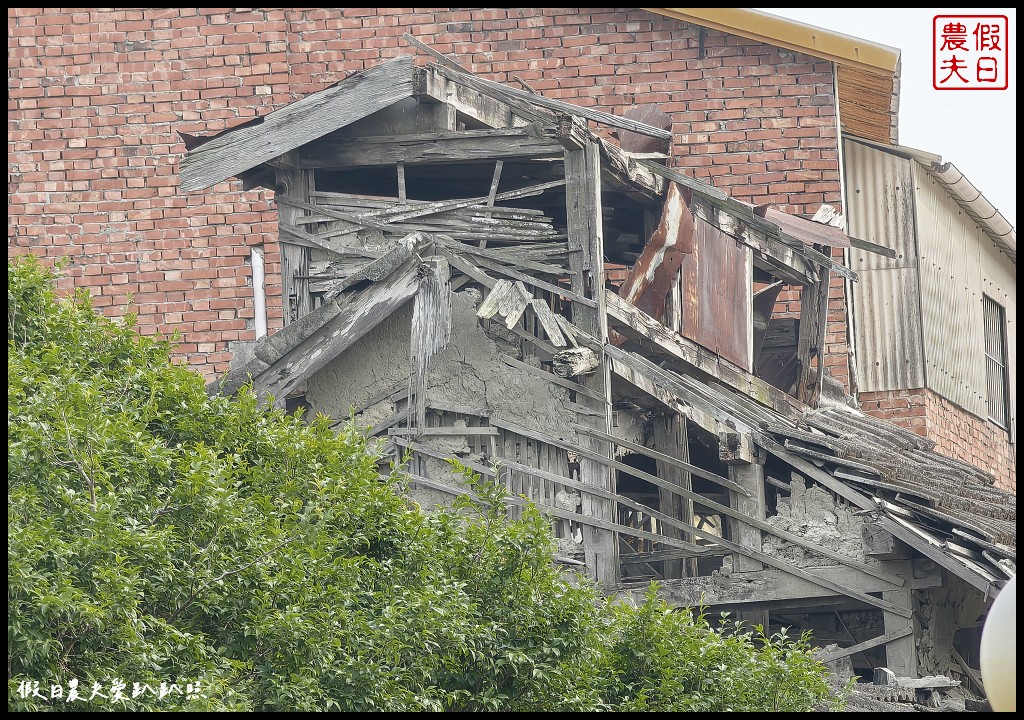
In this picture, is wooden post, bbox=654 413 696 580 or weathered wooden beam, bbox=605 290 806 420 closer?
weathered wooden beam, bbox=605 290 806 420

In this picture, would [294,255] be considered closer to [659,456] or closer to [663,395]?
[663,395]

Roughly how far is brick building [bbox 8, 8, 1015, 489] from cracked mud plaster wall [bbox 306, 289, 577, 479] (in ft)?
18.6

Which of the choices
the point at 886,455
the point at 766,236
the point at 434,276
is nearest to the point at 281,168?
the point at 434,276

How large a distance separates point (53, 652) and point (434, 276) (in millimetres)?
4921

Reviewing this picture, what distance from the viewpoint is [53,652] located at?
5703 millimetres

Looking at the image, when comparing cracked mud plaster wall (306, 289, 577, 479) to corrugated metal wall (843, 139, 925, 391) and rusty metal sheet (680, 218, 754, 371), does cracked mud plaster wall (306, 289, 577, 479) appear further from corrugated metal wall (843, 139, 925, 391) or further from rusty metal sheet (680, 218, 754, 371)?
corrugated metal wall (843, 139, 925, 391)

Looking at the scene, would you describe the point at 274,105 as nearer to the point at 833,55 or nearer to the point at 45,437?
the point at 833,55

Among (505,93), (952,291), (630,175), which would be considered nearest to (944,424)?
(952,291)

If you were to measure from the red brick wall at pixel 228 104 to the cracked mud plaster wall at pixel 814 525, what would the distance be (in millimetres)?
6099

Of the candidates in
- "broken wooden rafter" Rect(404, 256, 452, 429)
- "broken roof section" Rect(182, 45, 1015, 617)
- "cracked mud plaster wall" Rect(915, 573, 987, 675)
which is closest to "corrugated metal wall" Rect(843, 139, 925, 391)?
"broken roof section" Rect(182, 45, 1015, 617)

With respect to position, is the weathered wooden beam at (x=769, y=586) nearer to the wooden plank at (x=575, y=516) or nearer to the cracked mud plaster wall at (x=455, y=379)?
the wooden plank at (x=575, y=516)

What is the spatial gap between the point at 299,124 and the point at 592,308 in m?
2.78

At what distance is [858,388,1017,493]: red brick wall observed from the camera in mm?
16297

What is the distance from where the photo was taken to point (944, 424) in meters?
17.0
